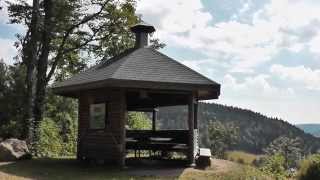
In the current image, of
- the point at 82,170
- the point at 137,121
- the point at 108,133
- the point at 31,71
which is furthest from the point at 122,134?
the point at 137,121

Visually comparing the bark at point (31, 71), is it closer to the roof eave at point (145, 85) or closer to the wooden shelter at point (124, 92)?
the wooden shelter at point (124, 92)

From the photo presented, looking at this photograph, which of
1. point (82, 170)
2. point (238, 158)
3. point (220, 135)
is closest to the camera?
point (82, 170)

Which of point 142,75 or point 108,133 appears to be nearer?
point 142,75

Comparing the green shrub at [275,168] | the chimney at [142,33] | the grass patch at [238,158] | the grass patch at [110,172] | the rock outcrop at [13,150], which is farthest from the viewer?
the grass patch at [238,158]

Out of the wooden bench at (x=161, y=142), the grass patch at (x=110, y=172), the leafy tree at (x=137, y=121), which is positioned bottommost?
the grass patch at (x=110, y=172)

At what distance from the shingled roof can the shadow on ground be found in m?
2.87

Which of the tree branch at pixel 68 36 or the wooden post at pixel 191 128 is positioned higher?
the tree branch at pixel 68 36

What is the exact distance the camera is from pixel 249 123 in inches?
6363

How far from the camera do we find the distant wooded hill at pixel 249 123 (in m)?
153

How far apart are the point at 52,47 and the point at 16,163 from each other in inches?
514

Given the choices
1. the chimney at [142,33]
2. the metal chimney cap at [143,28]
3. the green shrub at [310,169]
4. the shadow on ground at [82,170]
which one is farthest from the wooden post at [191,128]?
the green shrub at [310,169]

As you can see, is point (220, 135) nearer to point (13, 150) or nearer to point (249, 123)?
point (13, 150)

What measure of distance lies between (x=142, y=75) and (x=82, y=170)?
3.87 meters

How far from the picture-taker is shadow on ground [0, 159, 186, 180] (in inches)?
642
